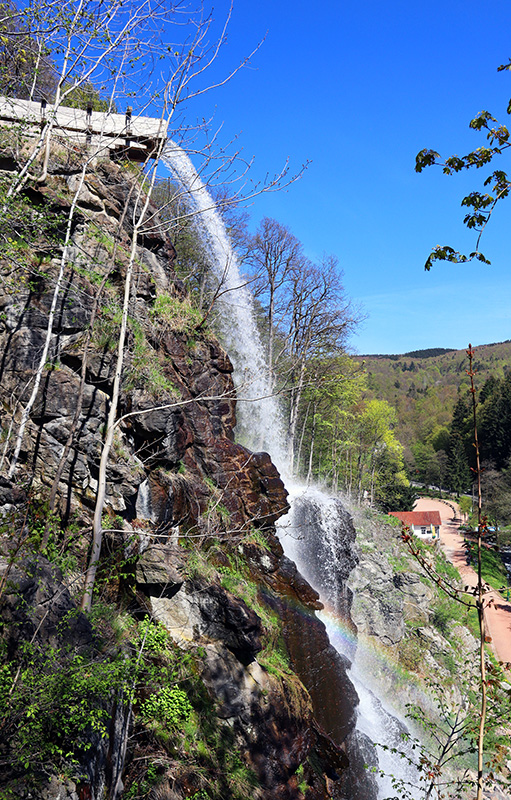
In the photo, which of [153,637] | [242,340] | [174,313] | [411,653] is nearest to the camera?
[153,637]

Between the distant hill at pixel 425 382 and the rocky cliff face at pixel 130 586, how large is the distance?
25.8 metres

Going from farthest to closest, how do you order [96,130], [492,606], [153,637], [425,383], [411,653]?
[425,383] < [411,653] < [492,606] < [96,130] < [153,637]

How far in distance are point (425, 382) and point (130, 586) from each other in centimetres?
13946

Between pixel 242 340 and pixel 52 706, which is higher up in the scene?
pixel 242 340

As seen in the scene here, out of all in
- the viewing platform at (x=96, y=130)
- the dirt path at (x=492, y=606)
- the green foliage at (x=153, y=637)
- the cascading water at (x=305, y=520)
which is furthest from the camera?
the dirt path at (x=492, y=606)

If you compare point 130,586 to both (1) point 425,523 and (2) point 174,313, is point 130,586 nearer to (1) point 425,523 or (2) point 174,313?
(2) point 174,313

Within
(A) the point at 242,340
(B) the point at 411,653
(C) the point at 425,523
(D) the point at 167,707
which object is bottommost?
(B) the point at 411,653

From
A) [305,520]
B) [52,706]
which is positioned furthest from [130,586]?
[305,520]

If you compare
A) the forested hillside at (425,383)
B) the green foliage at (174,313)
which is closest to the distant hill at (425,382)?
the forested hillside at (425,383)

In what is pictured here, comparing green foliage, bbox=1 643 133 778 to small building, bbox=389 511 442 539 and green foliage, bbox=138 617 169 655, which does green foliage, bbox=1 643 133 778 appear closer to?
green foliage, bbox=138 617 169 655

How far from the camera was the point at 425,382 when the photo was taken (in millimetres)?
136750

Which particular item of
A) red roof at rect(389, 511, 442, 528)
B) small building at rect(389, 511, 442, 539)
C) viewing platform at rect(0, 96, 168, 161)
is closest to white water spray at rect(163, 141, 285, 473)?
viewing platform at rect(0, 96, 168, 161)

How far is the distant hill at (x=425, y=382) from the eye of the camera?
285 feet

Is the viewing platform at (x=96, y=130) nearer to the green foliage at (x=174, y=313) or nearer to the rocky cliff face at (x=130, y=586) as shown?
the rocky cliff face at (x=130, y=586)
